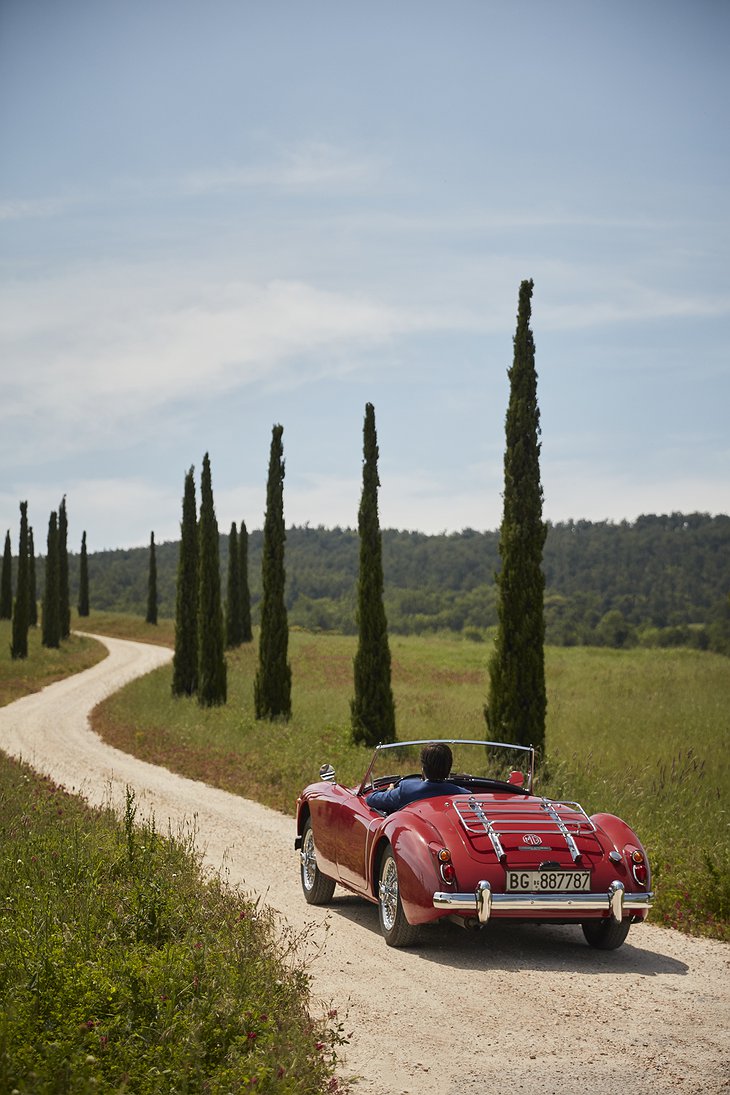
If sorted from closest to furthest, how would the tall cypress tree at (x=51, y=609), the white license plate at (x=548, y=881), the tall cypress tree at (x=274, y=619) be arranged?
the white license plate at (x=548, y=881) < the tall cypress tree at (x=274, y=619) < the tall cypress tree at (x=51, y=609)

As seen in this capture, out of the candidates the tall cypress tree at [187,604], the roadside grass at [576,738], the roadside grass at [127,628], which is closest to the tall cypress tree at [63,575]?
the roadside grass at [127,628]

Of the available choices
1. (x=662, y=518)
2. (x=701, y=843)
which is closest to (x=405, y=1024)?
(x=701, y=843)

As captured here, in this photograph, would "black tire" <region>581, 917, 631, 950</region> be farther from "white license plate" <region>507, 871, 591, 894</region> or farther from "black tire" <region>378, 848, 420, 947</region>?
"black tire" <region>378, 848, 420, 947</region>

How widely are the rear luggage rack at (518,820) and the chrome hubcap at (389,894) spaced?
72 centimetres

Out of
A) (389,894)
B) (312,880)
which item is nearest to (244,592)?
(312,880)

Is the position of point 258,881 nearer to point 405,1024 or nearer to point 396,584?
point 405,1024

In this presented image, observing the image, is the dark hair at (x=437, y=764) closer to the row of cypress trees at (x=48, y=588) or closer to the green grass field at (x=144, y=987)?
the green grass field at (x=144, y=987)

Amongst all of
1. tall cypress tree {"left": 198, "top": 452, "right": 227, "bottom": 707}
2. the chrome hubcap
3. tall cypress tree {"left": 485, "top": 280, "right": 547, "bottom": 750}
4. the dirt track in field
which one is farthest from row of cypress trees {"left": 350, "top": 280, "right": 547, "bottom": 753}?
tall cypress tree {"left": 198, "top": 452, "right": 227, "bottom": 707}

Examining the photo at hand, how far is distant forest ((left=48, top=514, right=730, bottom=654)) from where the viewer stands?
95.2 meters

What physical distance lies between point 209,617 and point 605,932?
1161 inches

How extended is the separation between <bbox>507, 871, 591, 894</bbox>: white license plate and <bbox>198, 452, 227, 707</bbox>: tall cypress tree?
94.0ft

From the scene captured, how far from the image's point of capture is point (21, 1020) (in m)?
5.12

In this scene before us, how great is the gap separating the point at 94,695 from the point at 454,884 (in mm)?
34316

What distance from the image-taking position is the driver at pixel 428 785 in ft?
28.0
